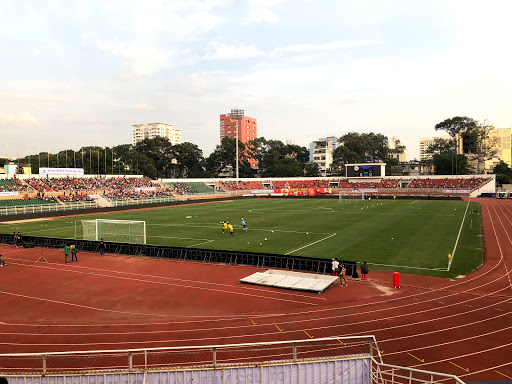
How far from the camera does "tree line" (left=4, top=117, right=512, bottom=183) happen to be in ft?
357

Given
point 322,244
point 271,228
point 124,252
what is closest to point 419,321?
point 322,244

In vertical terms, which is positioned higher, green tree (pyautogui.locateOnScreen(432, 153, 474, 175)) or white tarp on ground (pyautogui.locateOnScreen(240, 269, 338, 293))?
green tree (pyautogui.locateOnScreen(432, 153, 474, 175))

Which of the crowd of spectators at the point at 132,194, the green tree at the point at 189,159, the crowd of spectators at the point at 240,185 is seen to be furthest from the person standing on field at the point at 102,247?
the green tree at the point at 189,159

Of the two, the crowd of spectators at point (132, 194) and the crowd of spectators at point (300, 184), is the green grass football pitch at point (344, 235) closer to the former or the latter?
the crowd of spectators at point (132, 194)

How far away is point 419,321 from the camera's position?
45.5 feet

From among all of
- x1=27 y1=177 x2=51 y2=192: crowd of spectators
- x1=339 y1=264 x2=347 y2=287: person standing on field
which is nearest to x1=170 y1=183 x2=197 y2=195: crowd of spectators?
x1=27 y1=177 x2=51 y2=192: crowd of spectators

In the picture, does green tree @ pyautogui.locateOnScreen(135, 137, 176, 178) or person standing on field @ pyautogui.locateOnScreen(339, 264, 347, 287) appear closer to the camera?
person standing on field @ pyautogui.locateOnScreen(339, 264, 347, 287)

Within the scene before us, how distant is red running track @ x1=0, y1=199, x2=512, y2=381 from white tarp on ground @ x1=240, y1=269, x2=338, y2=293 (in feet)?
1.42

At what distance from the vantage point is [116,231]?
106 ft

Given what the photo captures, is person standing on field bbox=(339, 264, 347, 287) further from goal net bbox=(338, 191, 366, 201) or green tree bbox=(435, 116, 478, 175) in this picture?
green tree bbox=(435, 116, 478, 175)

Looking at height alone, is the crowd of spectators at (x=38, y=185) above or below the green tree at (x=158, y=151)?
below

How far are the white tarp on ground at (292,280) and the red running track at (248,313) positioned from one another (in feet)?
1.42

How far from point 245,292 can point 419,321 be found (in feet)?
25.9

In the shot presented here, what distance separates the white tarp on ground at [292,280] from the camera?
18.0 m
